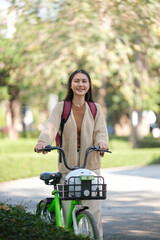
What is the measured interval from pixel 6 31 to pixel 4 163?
252 inches

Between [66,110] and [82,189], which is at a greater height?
[66,110]

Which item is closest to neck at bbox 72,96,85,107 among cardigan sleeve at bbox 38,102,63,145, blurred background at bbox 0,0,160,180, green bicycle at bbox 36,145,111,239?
cardigan sleeve at bbox 38,102,63,145

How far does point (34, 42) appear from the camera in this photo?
21.6 m

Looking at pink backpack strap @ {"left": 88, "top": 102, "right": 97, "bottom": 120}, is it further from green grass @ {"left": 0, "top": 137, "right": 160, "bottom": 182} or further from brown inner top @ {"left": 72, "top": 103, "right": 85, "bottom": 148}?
green grass @ {"left": 0, "top": 137, "right": 160, "bottom": 182}

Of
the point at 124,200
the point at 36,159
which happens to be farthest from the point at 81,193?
the point at 36,159

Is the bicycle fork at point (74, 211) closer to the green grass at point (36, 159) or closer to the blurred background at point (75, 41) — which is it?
the green grass at point (36, 159)

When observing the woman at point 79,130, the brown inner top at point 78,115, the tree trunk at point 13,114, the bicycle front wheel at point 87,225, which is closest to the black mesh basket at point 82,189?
the bicycle front wheel at point 87,225

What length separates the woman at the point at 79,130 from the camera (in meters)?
5.26

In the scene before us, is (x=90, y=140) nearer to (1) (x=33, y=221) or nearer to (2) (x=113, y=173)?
(1) (x=33, y=221)

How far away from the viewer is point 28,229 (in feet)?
14.5

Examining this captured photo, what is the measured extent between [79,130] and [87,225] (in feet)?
3.22

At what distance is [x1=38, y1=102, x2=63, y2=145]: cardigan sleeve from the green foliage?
2.10 ft

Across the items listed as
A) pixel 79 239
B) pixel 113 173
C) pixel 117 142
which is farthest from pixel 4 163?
pixel 117 142

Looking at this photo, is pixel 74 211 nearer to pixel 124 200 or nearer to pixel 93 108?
pixel 93 108
